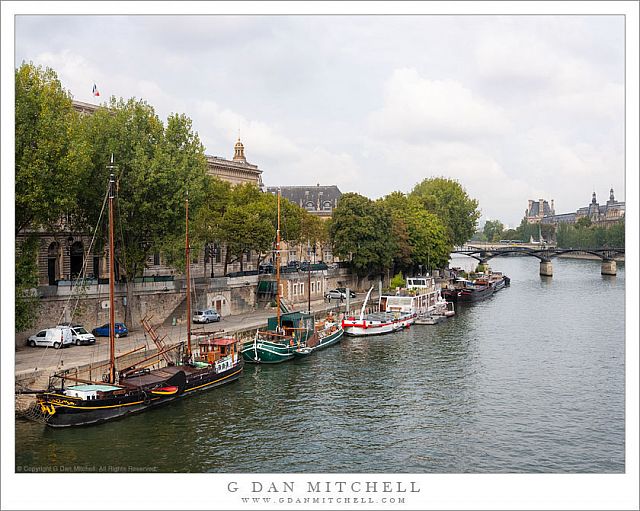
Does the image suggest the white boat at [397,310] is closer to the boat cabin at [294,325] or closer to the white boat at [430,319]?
the white boat at [430,319]

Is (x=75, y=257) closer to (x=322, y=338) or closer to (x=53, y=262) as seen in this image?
(x=53, y=262)

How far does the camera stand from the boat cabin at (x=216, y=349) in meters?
36.4

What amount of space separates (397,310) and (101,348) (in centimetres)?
3137

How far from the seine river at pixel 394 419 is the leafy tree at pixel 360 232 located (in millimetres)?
25558

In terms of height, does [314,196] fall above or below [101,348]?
above

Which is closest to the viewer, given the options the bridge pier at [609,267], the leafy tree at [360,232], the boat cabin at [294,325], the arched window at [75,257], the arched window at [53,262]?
the boat cabin at [294,325]

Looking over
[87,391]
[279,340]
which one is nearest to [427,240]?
[279,340]

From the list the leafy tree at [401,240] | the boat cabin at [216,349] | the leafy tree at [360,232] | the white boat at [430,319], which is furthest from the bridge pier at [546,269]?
the boat cabin at [216,349]

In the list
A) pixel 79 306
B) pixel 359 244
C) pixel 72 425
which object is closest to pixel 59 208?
pixel 79 306

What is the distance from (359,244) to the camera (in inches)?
2879

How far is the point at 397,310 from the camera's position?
62125mm

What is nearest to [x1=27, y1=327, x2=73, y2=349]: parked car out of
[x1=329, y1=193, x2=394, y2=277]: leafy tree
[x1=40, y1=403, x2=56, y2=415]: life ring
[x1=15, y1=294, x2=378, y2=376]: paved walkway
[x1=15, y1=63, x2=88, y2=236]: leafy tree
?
[x1=15, y1=294, x2=378, y2=376]: paved walkway

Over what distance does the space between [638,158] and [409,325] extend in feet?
141

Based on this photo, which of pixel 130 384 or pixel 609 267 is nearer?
pixel 130 384
